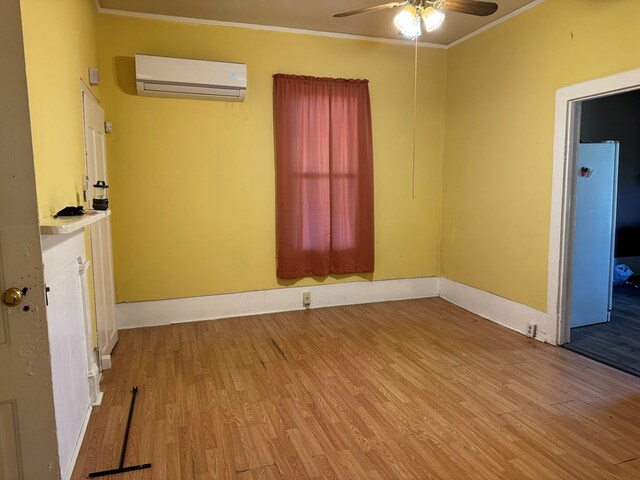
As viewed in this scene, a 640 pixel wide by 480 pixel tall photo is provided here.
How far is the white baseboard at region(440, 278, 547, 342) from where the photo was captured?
381 cm

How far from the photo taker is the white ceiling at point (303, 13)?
Answer: 372cm

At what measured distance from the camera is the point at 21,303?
1.51 meters

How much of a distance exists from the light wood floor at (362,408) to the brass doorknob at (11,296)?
1.06 metres

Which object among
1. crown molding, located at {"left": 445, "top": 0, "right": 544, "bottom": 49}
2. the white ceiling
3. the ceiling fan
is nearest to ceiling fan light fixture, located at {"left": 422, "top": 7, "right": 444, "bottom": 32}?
the ceiling fan

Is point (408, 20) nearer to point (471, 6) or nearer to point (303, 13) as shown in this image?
point (471, 6)

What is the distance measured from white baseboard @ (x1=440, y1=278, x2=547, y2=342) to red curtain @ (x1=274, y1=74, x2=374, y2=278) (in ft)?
3.89

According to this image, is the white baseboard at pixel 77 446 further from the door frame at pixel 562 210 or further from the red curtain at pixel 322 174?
the door frame at pixel 562 210

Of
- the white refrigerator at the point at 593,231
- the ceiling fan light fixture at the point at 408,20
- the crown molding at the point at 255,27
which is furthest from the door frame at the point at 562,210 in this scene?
the crown molding at the point at 255,27

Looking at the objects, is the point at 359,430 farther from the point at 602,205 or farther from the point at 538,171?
the point at 602,205

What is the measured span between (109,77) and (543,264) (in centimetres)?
421

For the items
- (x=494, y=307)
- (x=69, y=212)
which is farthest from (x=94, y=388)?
(x=494, y=307)

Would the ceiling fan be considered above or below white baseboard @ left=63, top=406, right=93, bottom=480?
above

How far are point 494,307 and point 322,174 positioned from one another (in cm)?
221

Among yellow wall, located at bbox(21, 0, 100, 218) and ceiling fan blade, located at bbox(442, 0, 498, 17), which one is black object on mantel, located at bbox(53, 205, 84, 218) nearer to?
yellow wall, located at bbox(21, 0, 100, 218)
